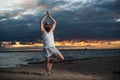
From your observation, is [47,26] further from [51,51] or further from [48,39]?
[51,51]

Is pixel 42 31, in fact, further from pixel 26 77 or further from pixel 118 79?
pixel 118 79

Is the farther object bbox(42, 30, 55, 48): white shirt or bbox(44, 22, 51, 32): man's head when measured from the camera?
bbox(44, 22, 51, 32): man's head

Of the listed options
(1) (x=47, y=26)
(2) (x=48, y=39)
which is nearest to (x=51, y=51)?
(2) (x=48, y=39)

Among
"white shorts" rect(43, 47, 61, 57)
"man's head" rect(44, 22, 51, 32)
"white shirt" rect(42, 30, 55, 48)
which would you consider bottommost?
"white shorts" rect(43, 47, 61, 57)

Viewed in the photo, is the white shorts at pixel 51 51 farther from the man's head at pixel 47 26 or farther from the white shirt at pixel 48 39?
the man's head at pixel 47 26

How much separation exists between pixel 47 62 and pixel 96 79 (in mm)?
3040

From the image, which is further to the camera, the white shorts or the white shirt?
the white shorts

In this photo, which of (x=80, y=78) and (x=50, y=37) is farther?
(x=80, y=78)

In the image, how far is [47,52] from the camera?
1553 cm

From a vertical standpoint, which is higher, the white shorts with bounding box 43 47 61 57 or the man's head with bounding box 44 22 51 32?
the man's head with bounding box 44 22 51 32

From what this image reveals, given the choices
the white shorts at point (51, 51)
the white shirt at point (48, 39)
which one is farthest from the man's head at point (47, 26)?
the white shorts at point (51, 51)

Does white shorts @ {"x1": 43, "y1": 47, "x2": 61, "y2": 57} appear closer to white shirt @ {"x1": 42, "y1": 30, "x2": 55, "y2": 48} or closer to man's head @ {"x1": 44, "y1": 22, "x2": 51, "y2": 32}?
white shirt @ {"x1": 42, "y1": 30, "x2": 55, "y2": 48}

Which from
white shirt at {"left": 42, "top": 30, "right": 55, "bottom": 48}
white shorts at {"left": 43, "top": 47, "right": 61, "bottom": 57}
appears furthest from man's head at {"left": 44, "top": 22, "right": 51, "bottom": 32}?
white shorts at {"left": 43, "top": 47, "right": 61, "bottom": 57}

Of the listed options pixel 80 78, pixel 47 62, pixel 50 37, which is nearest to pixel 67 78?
pixel 80 78
